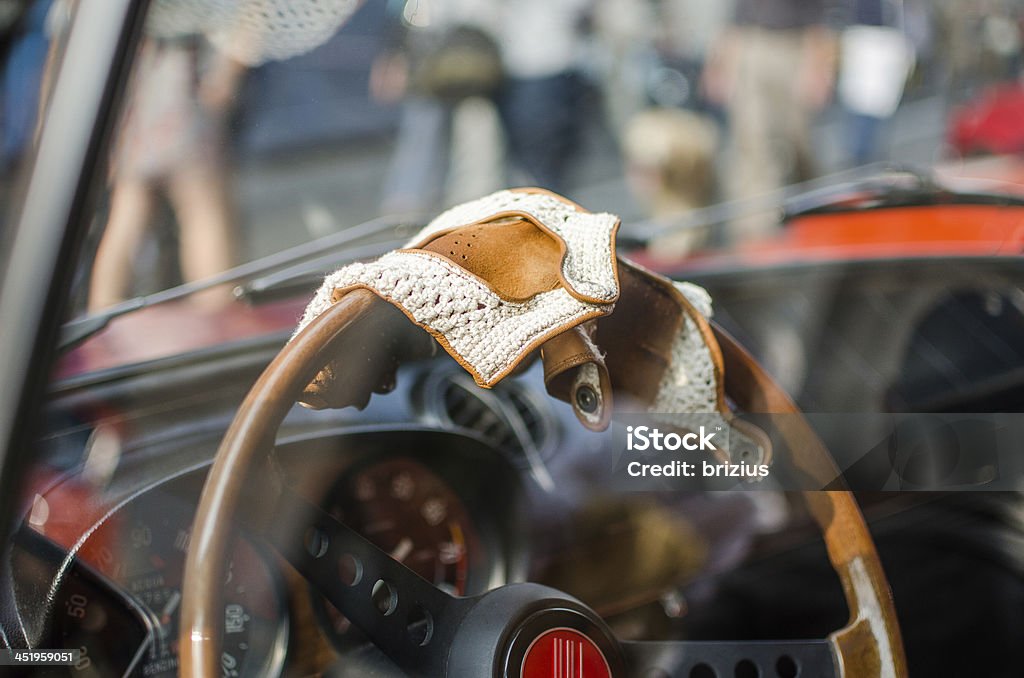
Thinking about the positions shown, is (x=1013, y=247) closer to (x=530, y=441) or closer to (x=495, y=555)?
(x=530, y=441)

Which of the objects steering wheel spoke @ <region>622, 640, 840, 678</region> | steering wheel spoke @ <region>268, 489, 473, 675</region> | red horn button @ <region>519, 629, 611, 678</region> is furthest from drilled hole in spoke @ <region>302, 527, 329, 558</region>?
steering wheel spoke @ <region>622, 640, 840, 678</region>

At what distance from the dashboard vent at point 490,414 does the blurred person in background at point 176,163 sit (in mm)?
329

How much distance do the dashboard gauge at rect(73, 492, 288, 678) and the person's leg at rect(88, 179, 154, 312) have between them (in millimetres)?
268

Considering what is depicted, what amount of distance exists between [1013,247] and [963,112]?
22 centimetres

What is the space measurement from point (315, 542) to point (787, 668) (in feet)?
1.64

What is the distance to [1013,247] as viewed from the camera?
143 centimetres

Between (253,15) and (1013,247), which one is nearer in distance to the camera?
(253,15)

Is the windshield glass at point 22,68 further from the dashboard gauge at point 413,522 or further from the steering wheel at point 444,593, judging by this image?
the dashboard gauge at point 413,522

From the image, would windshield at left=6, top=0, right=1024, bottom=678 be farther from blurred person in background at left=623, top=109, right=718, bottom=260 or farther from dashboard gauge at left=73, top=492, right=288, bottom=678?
blurred person in background at left=623, top=109, right=718, bottom=260

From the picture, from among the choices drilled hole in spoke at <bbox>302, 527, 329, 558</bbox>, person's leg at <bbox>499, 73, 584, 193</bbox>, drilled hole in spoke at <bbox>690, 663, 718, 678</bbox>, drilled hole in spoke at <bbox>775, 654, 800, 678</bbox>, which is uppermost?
person's leg at <bbox>499, 73, 584, 193</bbox>

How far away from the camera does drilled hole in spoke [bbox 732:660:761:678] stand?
1019 millimetres

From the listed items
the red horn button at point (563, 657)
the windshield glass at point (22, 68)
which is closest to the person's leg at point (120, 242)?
the windshield glass at point (22, 68)

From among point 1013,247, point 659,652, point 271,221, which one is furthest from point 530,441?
point 1013,247

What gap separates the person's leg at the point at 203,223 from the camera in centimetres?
115
